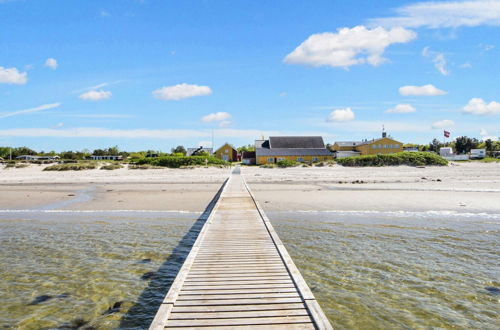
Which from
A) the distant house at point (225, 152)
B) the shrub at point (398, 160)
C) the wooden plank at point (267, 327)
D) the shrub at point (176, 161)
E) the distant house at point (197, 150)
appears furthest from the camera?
the distant house at point (197, 150)

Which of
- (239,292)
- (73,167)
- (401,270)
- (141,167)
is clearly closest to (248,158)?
(141,167)

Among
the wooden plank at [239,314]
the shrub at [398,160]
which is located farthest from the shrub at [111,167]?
the wooden plank at [239,314]

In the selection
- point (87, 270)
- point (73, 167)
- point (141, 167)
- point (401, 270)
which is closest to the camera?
point (401, 270)

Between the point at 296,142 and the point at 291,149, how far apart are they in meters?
4.19

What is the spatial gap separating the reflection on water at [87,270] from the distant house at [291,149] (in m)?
51.1

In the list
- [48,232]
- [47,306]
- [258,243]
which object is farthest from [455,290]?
[48,232]

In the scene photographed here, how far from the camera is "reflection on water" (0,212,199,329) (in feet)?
19.5

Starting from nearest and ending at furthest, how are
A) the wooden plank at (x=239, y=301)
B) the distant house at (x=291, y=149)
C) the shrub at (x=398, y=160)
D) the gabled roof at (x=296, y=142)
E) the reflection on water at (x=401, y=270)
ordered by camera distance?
the wooden plank at (x=239, y=301) → the reflection on water at (x=401, y=270) → the shrub at (x=398, y=160) → the distant house at (x=291, y=149) → the gabled roof at (x=296, y=142)

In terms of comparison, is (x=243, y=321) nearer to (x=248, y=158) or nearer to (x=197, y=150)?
(x=248, y=158)

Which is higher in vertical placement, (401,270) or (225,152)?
(225,152)

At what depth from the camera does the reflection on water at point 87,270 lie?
5930 millimetres

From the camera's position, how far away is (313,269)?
7.95m

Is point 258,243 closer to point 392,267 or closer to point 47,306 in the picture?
point 392,267

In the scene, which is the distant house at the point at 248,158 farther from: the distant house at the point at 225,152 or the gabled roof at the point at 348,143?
the gabled roof at the point at 348,143
